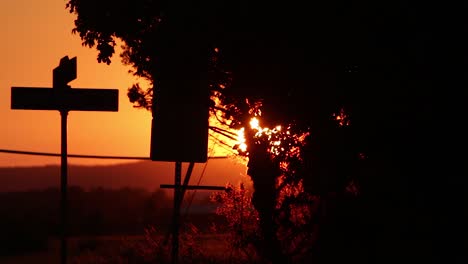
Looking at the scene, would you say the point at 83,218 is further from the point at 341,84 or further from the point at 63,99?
the point at 341,84

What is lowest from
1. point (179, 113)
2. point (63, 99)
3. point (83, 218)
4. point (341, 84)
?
point (83, 218)

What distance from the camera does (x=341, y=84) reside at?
11.8 metres

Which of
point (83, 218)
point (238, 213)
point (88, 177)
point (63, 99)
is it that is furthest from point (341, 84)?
point (88, 177)

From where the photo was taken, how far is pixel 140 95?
672 inches

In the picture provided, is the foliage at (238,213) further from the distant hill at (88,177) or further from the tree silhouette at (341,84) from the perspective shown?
the distant hill at (88,177)

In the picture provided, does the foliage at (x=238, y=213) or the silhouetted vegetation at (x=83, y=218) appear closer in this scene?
the foliage at (x=238, y=213)

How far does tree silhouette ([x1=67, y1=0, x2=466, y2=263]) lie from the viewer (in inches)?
443

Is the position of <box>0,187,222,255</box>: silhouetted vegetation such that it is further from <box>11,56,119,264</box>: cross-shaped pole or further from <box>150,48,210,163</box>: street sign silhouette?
<box>150,48,210,163</box>: street sign silhouette

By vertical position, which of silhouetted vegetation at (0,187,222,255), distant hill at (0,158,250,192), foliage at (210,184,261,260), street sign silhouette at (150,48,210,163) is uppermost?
street sign silhouette at (150,48,210,163)

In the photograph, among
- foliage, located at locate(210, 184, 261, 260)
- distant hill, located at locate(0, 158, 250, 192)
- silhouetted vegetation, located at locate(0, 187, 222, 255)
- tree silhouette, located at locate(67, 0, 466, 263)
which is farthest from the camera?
distant hill, located at locate(0, 158, 250, 192)

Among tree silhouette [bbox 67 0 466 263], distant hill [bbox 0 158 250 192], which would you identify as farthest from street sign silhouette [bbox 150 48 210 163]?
distant hill [bbox 0 158 250 192]

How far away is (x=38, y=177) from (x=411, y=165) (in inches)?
4538

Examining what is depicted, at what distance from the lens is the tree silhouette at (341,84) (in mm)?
11258

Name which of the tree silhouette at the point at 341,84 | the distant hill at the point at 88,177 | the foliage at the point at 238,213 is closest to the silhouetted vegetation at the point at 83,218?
the foliage at the point at 238,213
